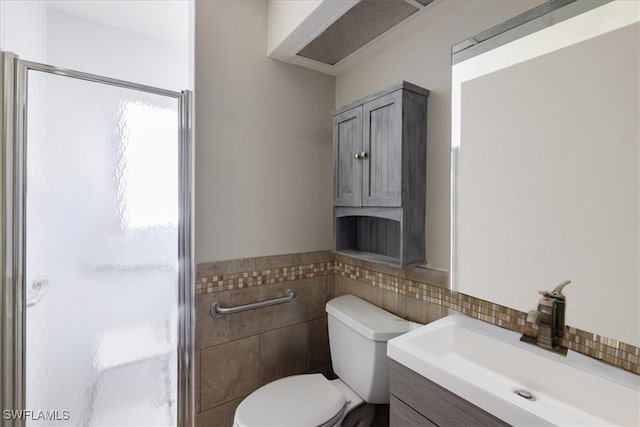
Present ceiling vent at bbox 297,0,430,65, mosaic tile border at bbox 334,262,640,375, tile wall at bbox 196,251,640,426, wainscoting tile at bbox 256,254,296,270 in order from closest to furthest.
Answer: mosaic tile border at bbox 334,262,640,375
ceiling vent at bbox 297,0,430,65
tile wall at bbox 196,251,640,426
wainscoting tile at bbox 256,254,296,270

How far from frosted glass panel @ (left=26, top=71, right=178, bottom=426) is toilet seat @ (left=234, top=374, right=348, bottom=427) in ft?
1.54

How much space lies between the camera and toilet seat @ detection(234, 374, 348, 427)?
1173 mm

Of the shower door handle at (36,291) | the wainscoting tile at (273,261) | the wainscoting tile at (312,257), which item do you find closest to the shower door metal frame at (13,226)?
the shower door handle at (36,291)

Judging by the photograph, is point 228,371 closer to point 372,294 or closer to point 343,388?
point 343,388

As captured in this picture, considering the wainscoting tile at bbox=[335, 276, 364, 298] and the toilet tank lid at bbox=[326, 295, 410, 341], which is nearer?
the toilet tank lid at bbox=[326, 295, 410, 341]

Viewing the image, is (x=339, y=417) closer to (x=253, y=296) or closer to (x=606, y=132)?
(x=253, y=296)

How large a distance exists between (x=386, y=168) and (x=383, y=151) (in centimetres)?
8

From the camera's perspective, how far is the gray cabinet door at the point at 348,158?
4.94 ft

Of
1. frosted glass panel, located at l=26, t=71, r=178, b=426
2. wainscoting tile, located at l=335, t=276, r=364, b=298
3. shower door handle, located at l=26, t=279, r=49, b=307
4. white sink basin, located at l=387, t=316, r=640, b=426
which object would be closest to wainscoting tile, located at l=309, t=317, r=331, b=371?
wainscoting tile, located at l=335, t=276, r=364, b=298

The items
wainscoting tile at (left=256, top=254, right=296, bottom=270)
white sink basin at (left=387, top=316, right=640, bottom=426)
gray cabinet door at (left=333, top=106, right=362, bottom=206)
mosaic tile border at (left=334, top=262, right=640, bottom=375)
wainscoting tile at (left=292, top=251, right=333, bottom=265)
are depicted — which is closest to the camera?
white sink basin at (left=387, top=316, right=640, bottom=426)

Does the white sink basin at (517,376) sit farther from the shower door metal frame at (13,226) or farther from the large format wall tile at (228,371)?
the shower door metal frame at (13,226)

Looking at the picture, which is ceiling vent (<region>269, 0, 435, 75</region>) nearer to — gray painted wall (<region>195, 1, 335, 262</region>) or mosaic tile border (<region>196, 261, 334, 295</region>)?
gray painted wall (<region>195, 1, 335, 262</region>)

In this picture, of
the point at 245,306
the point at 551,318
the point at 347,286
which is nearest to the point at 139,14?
the point at 245,306

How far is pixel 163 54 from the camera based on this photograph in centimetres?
145
